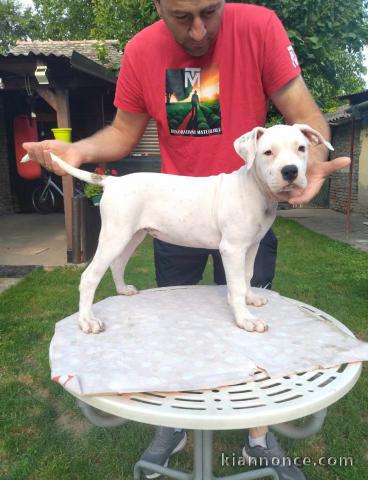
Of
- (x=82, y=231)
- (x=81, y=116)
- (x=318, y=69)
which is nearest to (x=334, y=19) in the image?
(x=318, y=69)

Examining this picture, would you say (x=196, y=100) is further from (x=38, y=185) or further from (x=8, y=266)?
(x=38, y=185)

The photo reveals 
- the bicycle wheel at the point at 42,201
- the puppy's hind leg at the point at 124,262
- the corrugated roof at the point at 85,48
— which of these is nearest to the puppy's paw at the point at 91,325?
the puppy's hind leg at the point at 124,262

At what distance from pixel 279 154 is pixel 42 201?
10.9 m

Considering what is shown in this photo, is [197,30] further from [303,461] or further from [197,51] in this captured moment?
[303,461]

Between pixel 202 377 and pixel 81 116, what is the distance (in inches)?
431

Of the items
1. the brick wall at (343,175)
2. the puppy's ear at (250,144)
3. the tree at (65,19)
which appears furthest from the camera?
the tree at (65,19)

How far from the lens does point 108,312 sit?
2.06m

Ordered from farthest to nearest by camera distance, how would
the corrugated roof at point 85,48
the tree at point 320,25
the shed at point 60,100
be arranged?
the corrugated roof at point 85,48 < the tree at point 320,25 < the shed at point 60,100

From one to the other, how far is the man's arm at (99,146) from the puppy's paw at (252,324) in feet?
3.48

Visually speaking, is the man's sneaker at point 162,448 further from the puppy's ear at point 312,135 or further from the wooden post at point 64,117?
the wooden post at point 64,117

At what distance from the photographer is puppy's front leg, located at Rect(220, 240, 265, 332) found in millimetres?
1849

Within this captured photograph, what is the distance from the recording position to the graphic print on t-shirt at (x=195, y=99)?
2205mm

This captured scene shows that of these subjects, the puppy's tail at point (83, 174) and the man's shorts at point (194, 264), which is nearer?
the puppy's tail at point (83, 174)

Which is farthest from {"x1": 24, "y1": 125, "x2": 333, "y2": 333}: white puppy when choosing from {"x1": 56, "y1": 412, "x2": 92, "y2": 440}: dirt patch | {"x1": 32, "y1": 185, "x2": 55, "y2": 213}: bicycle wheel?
{"x1": 32, "y1": 185, "x2": 55, "y2": 213}: bicycle wheel
